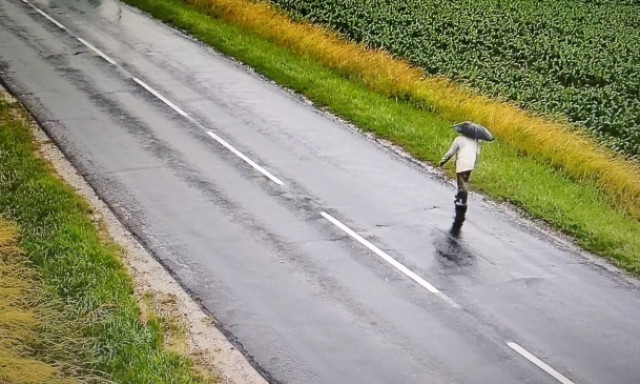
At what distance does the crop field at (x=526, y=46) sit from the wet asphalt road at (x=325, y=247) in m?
5.99

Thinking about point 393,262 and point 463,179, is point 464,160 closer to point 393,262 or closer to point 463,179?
point 463,179

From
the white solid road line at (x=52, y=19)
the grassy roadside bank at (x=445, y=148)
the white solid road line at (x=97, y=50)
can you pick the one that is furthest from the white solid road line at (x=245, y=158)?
the white solid road line at (x=52, y=19)

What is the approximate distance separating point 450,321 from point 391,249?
2.15 metres

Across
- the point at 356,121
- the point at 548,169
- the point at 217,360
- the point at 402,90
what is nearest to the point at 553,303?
the point at 217,360

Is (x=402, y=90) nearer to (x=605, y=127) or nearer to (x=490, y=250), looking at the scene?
(x=605, y=127)

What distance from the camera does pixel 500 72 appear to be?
23.1 m

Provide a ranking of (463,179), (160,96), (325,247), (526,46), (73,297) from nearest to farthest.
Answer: (73,297)
(325,247)
(463,179)
(160,96)
(526,46)

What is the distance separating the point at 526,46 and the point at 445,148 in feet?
36.3

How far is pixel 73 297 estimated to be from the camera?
10.1 m

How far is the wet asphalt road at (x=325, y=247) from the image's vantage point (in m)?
9.67

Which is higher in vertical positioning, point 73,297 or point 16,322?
point 16,322

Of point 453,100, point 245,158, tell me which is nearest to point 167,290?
point 245,158

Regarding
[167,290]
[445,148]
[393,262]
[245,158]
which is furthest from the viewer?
[445,148]

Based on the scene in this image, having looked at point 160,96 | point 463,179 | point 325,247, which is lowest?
point 160,96
